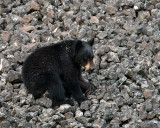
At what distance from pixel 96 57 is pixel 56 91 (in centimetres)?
144

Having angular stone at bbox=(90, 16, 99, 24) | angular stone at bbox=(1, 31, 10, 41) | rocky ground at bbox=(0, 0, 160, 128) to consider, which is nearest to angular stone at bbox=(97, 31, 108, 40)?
rocky ground at bbox=(0, 0, 160, 128)

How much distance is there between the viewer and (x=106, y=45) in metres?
10.0

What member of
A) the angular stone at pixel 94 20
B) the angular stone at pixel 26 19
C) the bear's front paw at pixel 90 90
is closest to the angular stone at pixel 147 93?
the bear's front paw at pixel 90 90

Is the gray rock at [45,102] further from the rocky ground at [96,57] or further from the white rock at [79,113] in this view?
the white rock at [79,113]

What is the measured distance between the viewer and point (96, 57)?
9.68 meters

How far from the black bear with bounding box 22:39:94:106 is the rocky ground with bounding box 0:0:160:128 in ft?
0.64

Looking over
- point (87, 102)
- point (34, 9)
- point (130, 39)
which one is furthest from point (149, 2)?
point (87, 102)

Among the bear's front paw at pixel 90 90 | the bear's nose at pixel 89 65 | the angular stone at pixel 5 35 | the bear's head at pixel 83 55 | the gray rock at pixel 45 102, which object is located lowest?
the bear's front paw at pixel 90 90

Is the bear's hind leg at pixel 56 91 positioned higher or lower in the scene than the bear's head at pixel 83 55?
lower

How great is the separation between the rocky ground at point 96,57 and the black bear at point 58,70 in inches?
7.6

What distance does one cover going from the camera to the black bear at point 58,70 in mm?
8586

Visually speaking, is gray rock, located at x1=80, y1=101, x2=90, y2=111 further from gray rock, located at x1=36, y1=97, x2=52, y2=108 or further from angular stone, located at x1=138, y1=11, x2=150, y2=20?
angular stone, located at x1=138, y1=11, x2=150, y2=20

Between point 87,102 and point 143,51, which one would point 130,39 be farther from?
point 87,102

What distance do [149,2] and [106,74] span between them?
2.63 meters
